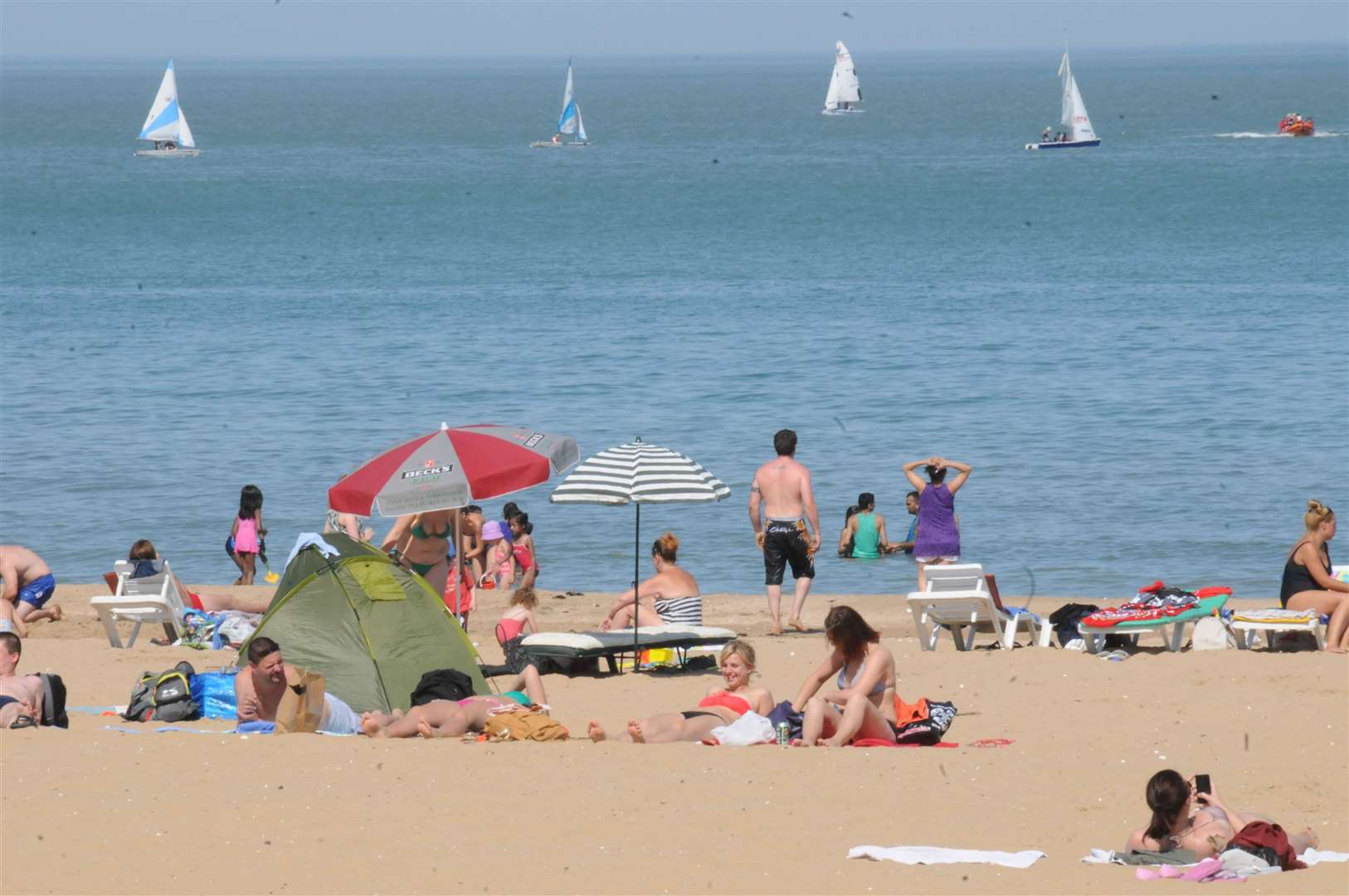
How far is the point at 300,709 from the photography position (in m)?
9.92

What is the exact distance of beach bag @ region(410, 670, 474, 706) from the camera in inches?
410

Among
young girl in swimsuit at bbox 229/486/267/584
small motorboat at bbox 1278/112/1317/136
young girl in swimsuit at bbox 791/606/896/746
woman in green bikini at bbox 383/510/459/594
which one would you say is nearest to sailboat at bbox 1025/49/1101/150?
small motorboat at bbox 1278/112/1317/136

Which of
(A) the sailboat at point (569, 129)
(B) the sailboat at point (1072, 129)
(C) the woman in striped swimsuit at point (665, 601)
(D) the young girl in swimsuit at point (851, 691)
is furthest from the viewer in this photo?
(A) the sailboat at point (569, 129)

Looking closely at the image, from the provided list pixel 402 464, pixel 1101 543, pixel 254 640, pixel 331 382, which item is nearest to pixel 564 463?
pixel 402 464

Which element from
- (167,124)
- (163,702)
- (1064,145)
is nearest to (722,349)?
(163,702)

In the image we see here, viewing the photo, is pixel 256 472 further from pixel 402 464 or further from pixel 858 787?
pixel 858 787

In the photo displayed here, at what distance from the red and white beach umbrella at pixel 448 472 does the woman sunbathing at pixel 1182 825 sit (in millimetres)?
4958

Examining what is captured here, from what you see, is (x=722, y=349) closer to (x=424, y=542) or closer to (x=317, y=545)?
(x=424, y=542)

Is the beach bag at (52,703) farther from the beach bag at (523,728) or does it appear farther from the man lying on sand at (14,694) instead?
the beach bag at (523,728)

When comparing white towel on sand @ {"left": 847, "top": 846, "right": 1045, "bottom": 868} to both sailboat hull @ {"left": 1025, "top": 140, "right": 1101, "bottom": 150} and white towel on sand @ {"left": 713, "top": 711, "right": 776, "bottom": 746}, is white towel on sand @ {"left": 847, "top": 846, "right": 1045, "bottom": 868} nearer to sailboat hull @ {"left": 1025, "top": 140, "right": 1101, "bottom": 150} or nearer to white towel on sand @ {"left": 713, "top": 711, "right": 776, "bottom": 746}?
white towel on sand @ {"left": 713, "top": 711, "right": 776, "bottom": 746}

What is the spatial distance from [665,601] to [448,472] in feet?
6.45

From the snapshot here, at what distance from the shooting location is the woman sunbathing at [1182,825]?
7.63 meters

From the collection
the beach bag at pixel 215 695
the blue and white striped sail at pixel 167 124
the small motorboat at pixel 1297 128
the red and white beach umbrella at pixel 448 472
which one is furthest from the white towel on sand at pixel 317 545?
the small motorboat at pixel 1297 128

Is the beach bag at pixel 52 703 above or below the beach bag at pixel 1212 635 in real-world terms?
below
